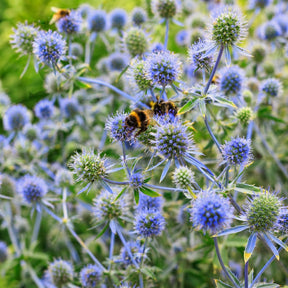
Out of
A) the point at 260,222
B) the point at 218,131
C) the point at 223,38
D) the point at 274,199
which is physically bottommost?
the point at 260,222

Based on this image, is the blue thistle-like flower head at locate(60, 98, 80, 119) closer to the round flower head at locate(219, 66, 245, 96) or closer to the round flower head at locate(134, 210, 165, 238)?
the round flower head at locate(219, 66, 245, 96)

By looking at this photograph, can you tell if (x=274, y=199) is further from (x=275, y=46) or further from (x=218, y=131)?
(x=275, y=46)

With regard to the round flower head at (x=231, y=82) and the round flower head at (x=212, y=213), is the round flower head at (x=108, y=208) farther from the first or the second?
the round flower head at (x=231, y=82)

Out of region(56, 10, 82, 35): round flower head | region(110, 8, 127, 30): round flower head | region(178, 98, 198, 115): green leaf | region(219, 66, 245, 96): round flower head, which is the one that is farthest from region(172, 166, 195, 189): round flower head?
region(110, 8, 127, 30): round flower head

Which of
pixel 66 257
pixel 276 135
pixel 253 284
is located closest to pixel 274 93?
pixel 276 135

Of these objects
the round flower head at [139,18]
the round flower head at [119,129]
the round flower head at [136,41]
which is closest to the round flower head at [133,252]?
the round flower head at [119,129]

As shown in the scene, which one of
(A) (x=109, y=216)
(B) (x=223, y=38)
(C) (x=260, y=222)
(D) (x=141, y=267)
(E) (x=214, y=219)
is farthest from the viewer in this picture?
(A) (x=109, y=216)
